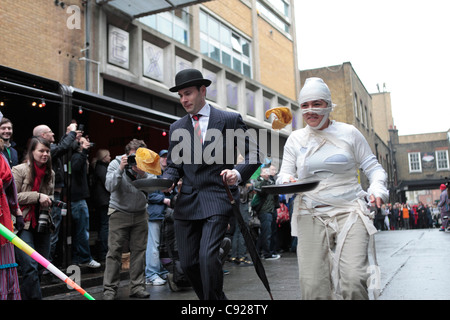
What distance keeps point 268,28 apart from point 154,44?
1106cm

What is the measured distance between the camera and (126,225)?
6.39 m

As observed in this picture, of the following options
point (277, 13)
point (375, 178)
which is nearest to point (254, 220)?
point (375, 178)

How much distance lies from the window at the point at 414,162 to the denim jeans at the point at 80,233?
63031mm

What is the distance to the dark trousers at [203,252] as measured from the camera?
3.65 meters

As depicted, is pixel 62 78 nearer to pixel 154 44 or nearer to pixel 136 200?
pixel 154 44

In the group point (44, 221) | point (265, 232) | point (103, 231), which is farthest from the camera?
point (265, 232)

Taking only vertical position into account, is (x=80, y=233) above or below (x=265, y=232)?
above

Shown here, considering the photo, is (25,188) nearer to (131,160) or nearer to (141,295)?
(131,160)

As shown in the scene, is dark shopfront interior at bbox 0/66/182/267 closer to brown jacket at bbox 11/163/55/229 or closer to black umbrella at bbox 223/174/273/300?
brown jacket at bbox 11/163/55/229

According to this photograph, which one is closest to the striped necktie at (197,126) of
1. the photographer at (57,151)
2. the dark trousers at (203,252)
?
the dark trousers at (203,252)

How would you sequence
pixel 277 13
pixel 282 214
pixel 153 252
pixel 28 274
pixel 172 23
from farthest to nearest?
pixel 277 13 < pixel 172 23 < pixel 282 214 < pixel 153 252 < pixel 28 274

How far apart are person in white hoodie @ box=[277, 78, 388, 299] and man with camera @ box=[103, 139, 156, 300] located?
3049mm

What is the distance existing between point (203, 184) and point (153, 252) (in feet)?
13.3

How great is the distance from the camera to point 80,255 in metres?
8.23
